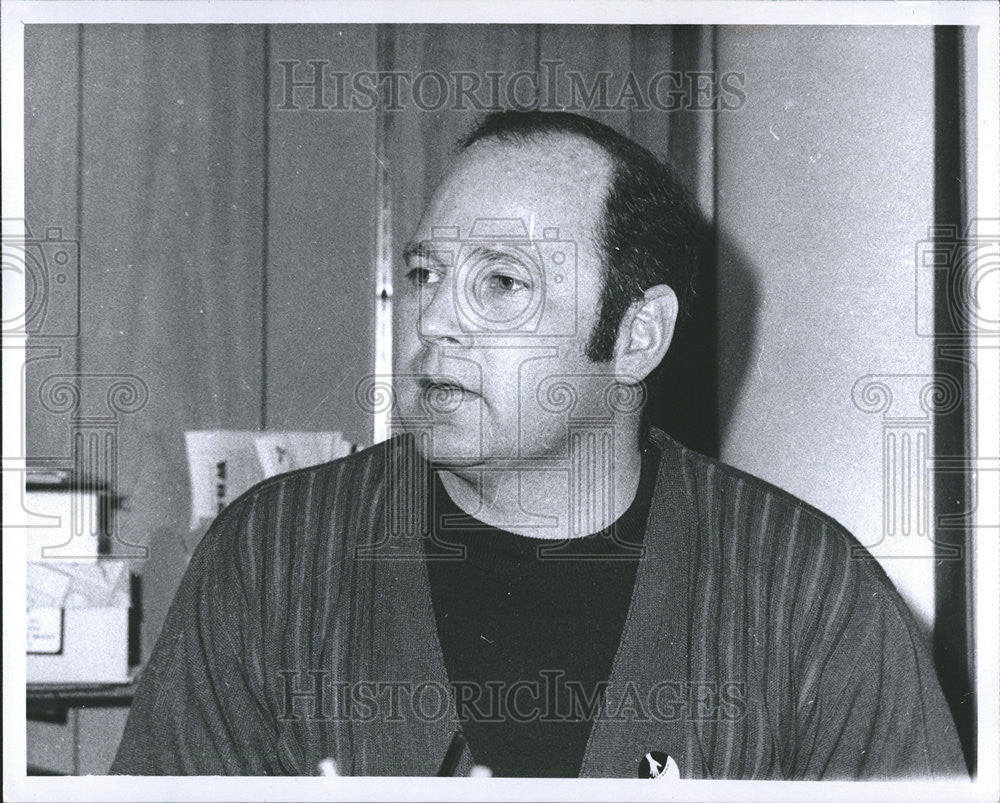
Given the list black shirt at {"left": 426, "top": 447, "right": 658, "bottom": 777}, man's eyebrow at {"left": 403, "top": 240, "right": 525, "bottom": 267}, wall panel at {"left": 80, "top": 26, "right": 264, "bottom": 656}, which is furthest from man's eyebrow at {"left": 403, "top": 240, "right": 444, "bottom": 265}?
black shirt at {"left": 426, "top": 447, "right": 658, "bottom": 777}

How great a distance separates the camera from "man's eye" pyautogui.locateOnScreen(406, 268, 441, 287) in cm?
76

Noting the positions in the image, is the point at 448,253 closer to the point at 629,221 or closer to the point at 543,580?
the point at 629,221

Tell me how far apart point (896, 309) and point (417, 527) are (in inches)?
17.5

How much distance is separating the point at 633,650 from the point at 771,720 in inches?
5.1

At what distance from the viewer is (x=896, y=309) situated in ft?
2.55

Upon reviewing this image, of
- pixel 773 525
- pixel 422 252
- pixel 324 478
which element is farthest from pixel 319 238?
pixel 773 525

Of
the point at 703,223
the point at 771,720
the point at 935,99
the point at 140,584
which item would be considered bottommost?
the point at 771,720

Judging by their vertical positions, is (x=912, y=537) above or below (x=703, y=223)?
below

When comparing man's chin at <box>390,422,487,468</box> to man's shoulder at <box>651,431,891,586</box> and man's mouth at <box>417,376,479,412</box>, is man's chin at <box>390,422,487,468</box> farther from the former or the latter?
man's shoulder at <box>651,431,891,586</box>

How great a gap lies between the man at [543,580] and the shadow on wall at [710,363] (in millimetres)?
15

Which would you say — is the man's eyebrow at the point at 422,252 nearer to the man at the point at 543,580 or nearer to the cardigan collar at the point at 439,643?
the man at the point at 543,580

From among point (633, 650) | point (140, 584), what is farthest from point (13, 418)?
point (633, 650)

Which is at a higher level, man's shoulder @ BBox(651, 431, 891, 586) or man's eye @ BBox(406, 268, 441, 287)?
man's eye @ BBox(406, 268, 441, 287)

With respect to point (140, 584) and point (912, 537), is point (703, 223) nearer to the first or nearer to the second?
point (912, 537)
